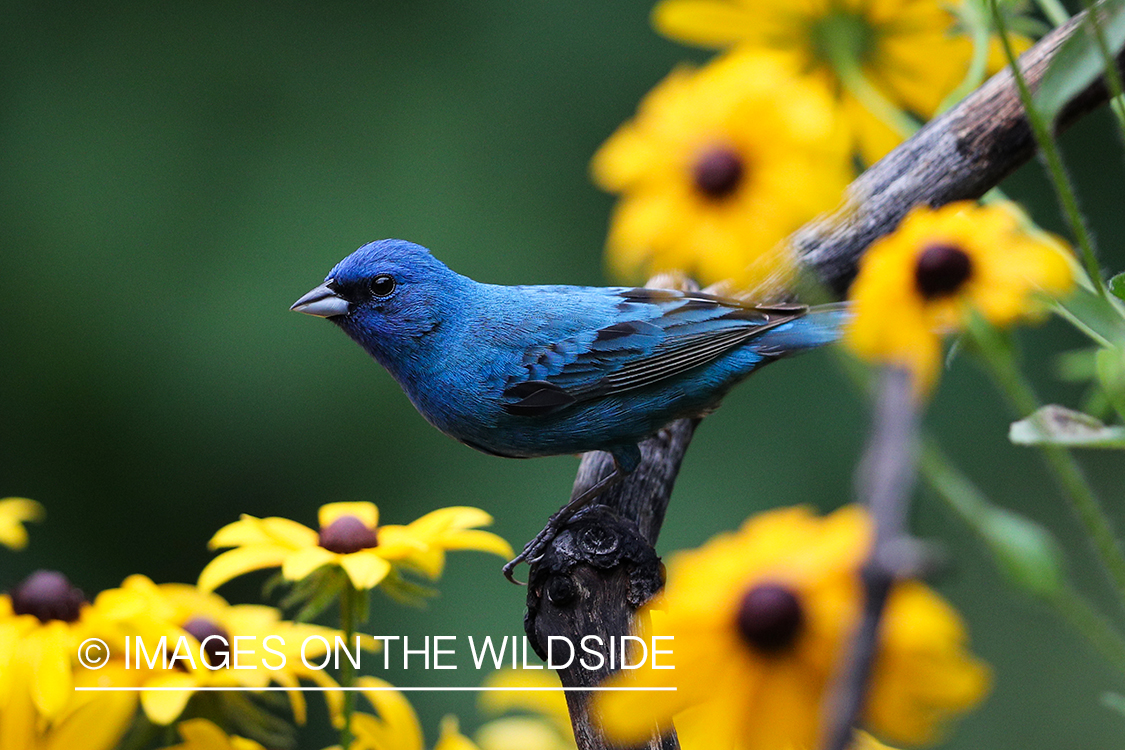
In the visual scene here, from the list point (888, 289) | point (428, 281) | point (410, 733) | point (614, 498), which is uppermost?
point (428, 281)

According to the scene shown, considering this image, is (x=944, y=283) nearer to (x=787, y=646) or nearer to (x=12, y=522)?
(x=787, y=646)

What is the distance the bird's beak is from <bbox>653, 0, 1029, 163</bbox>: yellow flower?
0.74 m

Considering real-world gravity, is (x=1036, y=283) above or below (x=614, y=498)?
below

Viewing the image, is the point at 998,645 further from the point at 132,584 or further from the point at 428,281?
the point at 132,584

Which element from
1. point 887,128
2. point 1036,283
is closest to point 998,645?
point 887,128

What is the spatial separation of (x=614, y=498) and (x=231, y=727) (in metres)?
0.86

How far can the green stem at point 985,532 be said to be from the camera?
0.58 meters

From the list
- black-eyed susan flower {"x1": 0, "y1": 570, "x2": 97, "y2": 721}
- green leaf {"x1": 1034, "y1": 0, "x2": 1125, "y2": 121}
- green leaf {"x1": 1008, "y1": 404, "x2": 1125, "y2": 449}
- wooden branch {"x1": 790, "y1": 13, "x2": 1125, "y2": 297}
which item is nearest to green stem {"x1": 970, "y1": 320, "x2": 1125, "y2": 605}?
green leaf {"x1": 1008, "y1": 404, "x2": 1125, "y2": 449}

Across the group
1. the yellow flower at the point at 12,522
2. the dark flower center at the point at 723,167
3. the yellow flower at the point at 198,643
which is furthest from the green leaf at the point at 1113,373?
the yellow flower at the point at 12,522

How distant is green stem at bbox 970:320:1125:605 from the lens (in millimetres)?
670

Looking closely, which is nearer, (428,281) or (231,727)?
(231,727)

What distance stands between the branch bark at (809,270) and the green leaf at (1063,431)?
0.51 m

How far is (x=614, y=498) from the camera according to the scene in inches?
76.2

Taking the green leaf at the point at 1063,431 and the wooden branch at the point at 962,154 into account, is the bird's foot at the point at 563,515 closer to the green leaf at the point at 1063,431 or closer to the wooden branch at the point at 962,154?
the wooden branch at the point at 962,154
